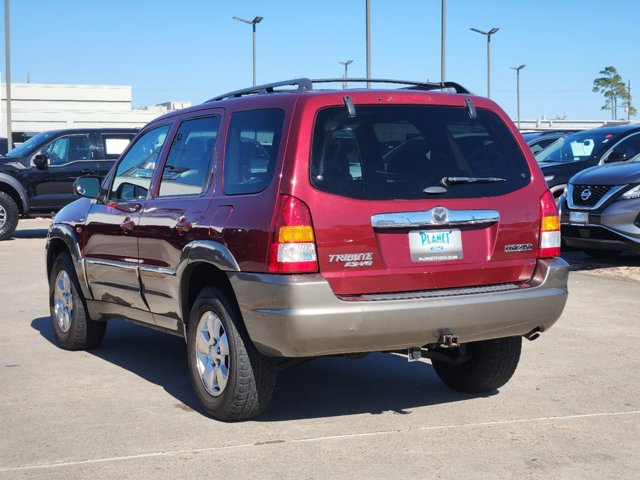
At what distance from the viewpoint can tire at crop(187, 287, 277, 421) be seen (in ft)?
17.7

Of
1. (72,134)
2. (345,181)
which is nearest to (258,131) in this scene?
(345,181)

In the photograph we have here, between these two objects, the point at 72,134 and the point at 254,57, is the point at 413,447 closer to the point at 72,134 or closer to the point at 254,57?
the point at 72,134

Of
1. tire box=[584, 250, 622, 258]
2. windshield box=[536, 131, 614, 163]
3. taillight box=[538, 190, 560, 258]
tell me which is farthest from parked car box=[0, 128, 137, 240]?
taillight box=[538, 190, 560, 258]

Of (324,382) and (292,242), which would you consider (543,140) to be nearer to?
(324,382)

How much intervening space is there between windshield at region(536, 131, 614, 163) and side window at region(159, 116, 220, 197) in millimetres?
10291

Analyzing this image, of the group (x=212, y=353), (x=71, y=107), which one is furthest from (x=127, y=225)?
(x=71, y=107)

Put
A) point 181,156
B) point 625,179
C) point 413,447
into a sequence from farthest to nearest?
point 625,179 < point 181,156 < point 413,447

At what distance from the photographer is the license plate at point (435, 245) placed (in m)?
5.29

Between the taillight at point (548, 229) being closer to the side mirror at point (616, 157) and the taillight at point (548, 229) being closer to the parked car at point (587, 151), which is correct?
the side mirror at point (616, 157)

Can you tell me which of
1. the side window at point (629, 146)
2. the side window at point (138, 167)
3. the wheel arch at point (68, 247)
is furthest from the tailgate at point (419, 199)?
the side window at point (629, 146)

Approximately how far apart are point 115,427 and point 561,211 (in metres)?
8.41

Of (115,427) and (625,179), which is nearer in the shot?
(115,427)

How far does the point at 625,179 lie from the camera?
40.1 feet

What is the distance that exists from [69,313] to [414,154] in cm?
354
